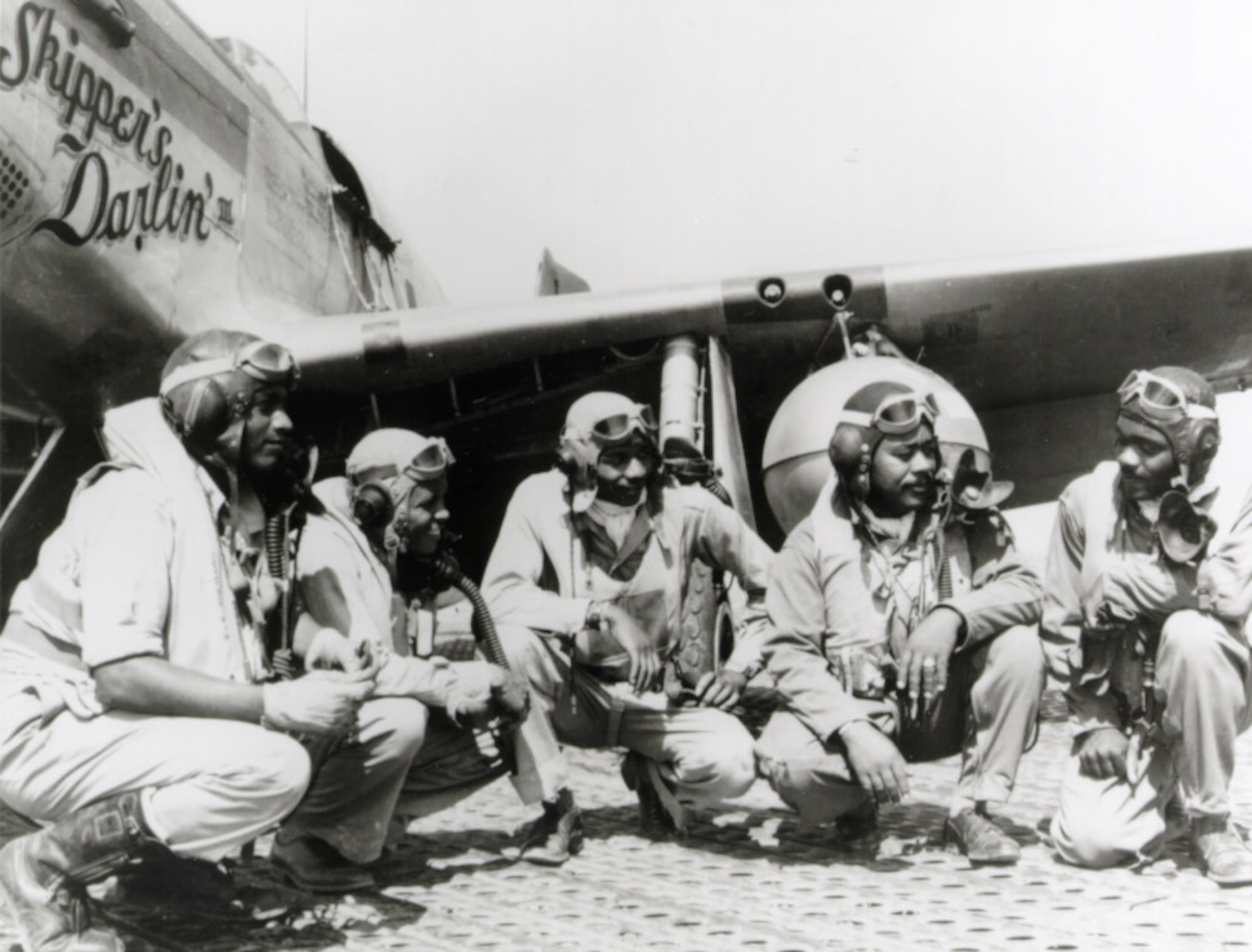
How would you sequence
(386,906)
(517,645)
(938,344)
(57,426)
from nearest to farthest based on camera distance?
1. (386,906)
2. (517,645)
3. (57,426)
4. (938,344)

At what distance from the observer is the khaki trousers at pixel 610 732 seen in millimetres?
3152

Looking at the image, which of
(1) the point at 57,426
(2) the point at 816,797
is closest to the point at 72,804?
(2) the point at 816,797

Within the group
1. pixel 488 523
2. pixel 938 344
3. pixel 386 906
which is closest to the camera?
pixel 386 906

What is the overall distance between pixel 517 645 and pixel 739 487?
6.46 ft

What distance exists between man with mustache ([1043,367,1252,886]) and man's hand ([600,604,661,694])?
0.99 m

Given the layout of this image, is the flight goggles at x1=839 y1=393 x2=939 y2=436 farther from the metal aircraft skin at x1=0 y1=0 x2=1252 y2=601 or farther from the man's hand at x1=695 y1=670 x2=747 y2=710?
the metal aircraft skin at x1=0 y1=0 x2=1252 y2=601

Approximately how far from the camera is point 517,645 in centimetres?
327

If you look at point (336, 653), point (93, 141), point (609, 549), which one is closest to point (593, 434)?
point (609, 549)

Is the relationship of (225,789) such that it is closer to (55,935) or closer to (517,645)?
(55,935)

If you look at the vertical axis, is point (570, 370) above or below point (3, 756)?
above

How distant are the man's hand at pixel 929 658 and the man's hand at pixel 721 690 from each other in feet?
1.71

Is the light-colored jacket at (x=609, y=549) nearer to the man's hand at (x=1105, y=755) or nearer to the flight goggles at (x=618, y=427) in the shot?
the flight goggles at (x=618, y=427)

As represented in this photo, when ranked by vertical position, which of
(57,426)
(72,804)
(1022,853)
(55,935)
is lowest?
(1022,853)

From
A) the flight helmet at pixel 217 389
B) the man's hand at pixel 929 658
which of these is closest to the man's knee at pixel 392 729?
the flight helmet at pixel 217 389
